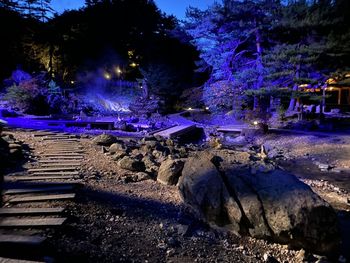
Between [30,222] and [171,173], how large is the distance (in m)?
3.39

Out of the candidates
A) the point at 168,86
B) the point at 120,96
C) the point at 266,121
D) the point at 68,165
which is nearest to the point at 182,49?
the point at 168,86

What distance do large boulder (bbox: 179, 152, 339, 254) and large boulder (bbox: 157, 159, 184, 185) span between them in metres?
1.31

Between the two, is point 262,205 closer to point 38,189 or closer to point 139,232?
point 139,232

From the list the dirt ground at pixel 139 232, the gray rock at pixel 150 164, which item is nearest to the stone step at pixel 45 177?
the dirt ground at pixel 139 232

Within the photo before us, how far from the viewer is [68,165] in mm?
6250

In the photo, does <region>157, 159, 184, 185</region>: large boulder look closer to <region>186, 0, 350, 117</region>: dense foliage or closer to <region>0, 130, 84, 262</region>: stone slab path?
<region>0, 130, 84, 262</region>: stone slab path

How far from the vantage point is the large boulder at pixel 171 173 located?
623 cm

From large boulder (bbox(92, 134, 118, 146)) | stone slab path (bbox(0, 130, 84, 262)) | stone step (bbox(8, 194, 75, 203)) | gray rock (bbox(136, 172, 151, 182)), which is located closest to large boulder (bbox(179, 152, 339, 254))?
gray rock (bbox(136, 172, 151, 182))

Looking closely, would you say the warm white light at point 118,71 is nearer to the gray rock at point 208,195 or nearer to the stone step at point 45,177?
the stone step at point 45,177

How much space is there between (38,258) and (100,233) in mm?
926

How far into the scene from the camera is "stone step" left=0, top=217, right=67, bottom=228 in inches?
128

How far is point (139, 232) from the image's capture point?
12.5ft

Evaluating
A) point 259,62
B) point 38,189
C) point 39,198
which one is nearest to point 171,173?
point 38,189

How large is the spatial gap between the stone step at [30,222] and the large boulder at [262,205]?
7.08 ft
